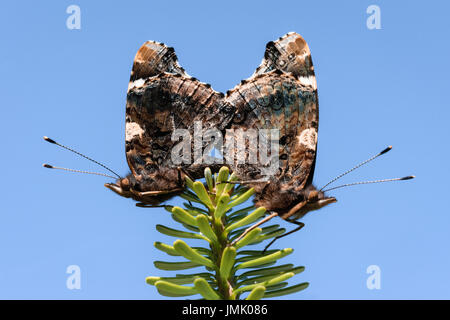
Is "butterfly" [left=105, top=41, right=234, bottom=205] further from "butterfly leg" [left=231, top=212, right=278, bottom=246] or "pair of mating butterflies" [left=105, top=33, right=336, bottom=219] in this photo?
"butterfly leg" [left=231, top=212, right=278, bottom=246]

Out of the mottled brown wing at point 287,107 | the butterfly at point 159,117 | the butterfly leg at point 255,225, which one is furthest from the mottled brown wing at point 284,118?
the butterfly leg at point 255,225

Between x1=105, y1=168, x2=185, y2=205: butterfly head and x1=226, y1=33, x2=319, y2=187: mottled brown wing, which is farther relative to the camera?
x1=226, y1=33, x2=319, y2=187: mottled brown wing

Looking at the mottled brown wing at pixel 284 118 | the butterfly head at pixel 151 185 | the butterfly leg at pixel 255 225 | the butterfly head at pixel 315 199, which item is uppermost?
the mottled brown wing at pixel 284 118

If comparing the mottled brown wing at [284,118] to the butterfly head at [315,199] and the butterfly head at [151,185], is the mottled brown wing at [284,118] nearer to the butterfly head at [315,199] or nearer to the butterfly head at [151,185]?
Result: the butterfly head at [315,199]

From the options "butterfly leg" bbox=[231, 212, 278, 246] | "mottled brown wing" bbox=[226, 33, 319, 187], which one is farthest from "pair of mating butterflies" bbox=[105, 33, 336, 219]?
"butterfly leg" bbox=[231, 212, 278, 246]

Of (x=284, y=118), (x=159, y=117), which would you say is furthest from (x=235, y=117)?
(x=159, y=117)

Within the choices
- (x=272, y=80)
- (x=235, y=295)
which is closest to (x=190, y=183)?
(x=235, y=295)
